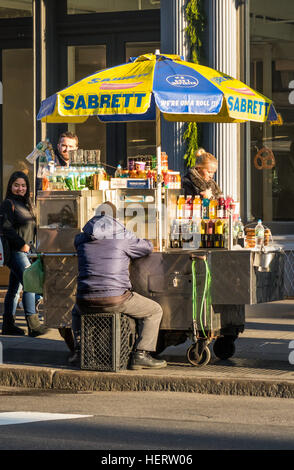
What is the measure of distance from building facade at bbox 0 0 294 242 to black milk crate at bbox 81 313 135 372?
5016 millimetres

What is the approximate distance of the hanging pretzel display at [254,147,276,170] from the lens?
14.1 m

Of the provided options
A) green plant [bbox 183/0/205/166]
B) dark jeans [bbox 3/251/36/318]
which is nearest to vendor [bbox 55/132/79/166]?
dark jeans [bbox 3/251/36/318]

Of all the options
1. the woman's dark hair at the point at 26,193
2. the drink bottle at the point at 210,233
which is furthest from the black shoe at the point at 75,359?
the woman's dark hair at the point at 26,193

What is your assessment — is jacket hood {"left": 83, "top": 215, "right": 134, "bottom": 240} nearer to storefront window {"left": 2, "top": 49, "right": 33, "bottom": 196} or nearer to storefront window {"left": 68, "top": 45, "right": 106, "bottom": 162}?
A: storefront window {"left": 68, "top": 45, "right": 106, "bottom": 162}

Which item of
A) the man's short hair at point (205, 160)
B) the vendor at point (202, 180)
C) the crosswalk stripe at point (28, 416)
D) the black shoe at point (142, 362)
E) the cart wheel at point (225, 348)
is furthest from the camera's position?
the man's short hair at point (205, 160)

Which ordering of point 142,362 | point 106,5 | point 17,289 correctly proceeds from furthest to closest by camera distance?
point 106,5 < point 17,289 < point 142,362

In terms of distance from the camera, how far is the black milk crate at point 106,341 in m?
9.20

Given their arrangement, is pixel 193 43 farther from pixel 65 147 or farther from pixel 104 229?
pixel 104 229

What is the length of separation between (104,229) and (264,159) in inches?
213

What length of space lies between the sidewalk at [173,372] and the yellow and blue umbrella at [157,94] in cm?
238

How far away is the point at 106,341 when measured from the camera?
924cm

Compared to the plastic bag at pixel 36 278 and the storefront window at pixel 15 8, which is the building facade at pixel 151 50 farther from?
the plastic bag at pixel 36 278

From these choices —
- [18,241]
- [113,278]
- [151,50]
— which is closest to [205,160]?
[113,278]
